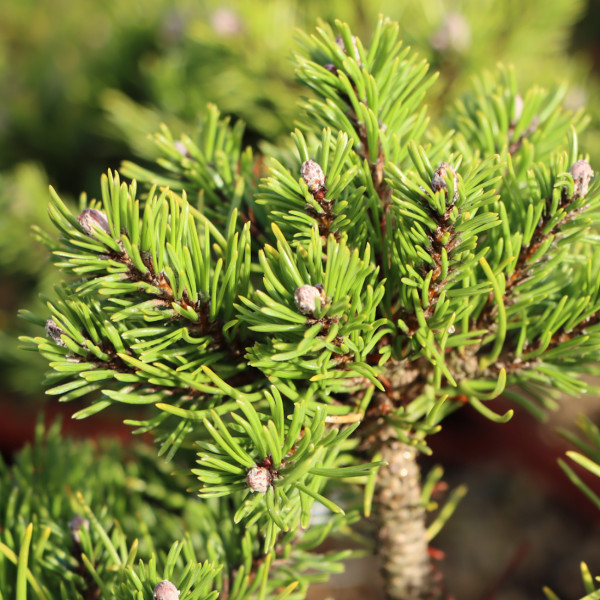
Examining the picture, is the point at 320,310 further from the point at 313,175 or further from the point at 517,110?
the point at 517,110

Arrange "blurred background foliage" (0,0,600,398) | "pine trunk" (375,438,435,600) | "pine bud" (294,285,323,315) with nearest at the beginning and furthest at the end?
"pine bud" (294,285,323,315)
"pine trunk" (375,438,435,600)
"blurred background foliage" (0,0,600,398)

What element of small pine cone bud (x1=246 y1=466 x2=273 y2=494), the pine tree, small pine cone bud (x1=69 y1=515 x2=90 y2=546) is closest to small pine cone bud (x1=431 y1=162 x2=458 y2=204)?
the pine tree

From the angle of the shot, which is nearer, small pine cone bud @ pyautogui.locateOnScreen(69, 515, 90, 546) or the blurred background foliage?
small pine cone bud @ pyautogui.locateOnScreen(69, 515, 90, 546)

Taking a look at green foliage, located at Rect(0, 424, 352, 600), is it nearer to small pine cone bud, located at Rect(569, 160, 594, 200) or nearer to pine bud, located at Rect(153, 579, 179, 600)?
pine bud, located at Rect(153, 579, 179, 600)

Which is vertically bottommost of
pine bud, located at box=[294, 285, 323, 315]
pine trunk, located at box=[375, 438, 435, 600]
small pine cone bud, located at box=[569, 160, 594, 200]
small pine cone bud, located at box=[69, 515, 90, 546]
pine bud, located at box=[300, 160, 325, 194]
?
pine trunk, located at box=[375, 438, 435, 600]

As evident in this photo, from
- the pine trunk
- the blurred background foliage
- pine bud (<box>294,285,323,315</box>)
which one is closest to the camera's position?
pine bud (<box>294,285,323,315</box>)

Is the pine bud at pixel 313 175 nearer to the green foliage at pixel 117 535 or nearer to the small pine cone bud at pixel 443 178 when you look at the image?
the small pine cone bud at pixel 443 178

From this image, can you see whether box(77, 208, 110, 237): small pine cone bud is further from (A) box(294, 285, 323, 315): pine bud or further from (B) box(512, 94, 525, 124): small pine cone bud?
(B) box(512, 94, 525, 124): small pine cone bud

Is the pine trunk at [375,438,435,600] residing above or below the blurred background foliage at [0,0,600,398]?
below
